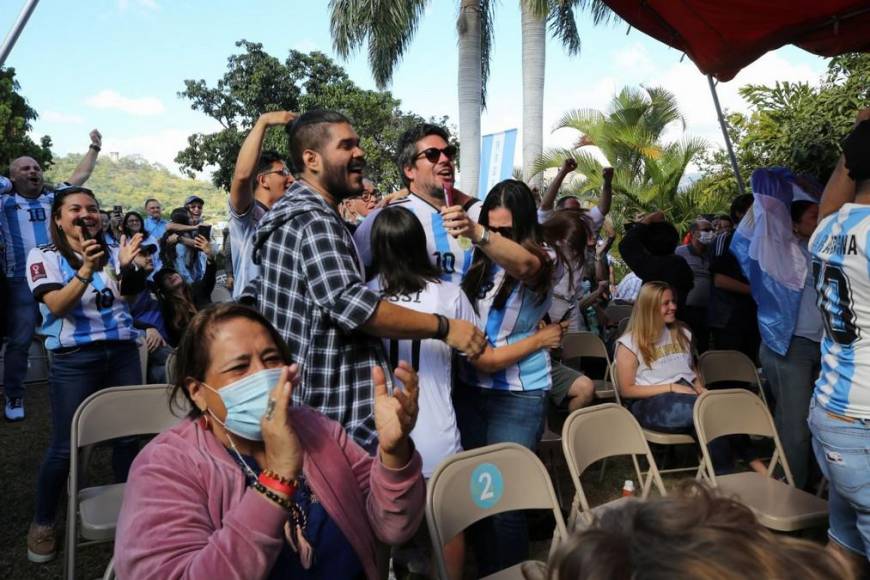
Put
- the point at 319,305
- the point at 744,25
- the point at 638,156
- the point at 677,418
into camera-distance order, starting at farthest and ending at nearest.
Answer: the point at 638,156
the point at 744,25
the point at 677,418
the point at 319,305

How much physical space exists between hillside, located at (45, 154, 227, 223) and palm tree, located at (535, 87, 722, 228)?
215ft

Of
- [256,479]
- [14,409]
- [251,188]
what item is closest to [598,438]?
[256,479]

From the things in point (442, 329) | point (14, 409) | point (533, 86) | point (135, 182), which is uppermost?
point (135, 182)

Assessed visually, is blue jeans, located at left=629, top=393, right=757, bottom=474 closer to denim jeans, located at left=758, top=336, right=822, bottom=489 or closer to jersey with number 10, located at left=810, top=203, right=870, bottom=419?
denim jeans, located at left=758, top=336, right=822, bottom=489

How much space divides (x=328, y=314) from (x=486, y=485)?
0.78 meters

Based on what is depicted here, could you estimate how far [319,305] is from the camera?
175cm

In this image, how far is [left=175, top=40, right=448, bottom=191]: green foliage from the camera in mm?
22969

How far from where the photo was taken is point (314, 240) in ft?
5.73

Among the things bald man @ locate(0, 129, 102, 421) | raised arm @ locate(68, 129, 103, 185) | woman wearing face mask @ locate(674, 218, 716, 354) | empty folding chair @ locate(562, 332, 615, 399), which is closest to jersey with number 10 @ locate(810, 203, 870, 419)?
empty folding chair @ locate(562, 332, 615, 399)

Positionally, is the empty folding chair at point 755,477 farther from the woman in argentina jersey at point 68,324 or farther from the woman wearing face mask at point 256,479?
the woman in argentina jersey at point 68,324

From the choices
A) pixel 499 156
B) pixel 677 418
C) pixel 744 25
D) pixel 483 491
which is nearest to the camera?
pixel 483 491

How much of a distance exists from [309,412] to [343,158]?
868 mm

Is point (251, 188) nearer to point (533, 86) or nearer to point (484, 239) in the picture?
point (484, 239)

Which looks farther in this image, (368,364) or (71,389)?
(71,389)
